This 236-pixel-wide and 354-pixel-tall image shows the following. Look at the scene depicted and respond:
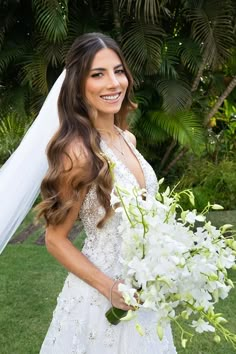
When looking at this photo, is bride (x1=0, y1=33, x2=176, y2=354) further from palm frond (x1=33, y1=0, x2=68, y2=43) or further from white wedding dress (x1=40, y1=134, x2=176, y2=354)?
palm frond (x1=33, y1=0, x2=68, y2=43)

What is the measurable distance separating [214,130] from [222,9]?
3293mm

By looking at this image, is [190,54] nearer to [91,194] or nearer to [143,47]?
[143,47]

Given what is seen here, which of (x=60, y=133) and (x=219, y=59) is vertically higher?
(x=60, y=133)

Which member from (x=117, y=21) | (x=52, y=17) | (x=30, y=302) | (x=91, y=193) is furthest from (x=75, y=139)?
(x=117, y=21)

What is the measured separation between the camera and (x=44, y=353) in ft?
6.94

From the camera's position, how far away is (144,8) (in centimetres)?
608

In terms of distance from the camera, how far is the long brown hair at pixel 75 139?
1.76 meters

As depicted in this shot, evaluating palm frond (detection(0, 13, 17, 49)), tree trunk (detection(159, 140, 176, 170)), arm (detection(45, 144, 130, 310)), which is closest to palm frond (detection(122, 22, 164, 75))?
palm frond (detection(0, 13, 17, 49))

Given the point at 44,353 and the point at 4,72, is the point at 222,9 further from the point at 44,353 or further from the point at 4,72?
the point at 44,353

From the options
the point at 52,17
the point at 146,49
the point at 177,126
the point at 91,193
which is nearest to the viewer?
the point at 91,193

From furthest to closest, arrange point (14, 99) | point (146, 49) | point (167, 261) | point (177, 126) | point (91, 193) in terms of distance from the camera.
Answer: point (14, 99) < point (177, 126) < point (146, 49) < point (91, 193) < point (167, 261)

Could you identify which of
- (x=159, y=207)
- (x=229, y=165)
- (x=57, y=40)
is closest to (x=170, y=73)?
(x=57, y=40)

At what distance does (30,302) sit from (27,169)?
2.61m

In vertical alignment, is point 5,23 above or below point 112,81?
below
